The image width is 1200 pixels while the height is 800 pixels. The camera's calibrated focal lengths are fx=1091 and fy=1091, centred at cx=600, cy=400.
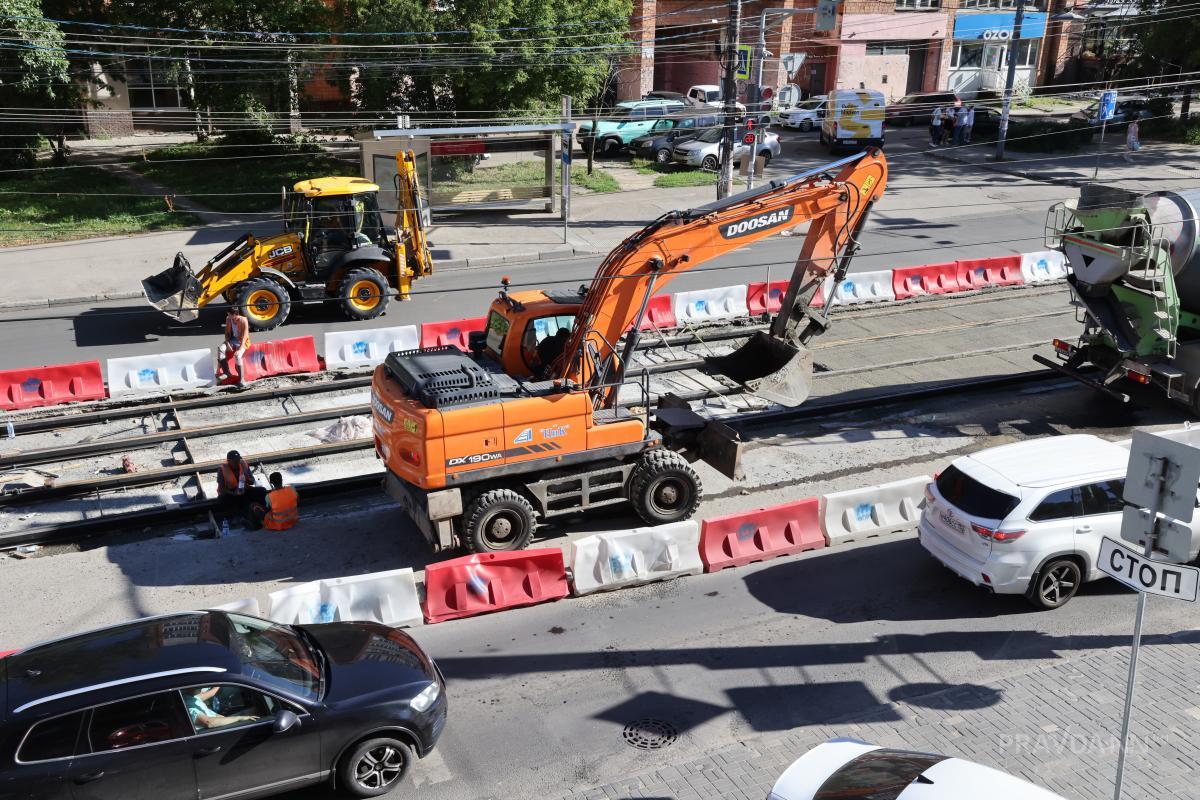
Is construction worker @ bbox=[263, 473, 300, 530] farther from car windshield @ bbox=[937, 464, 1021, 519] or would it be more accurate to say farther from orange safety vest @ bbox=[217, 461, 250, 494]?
car windshield @ bbox=[937, 464, 1021, 519]

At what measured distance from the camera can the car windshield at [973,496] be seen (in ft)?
36.2

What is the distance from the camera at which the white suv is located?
11.0 m

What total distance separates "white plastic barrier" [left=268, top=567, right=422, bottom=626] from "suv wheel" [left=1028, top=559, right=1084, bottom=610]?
20.8ft

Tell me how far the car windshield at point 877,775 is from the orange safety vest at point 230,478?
8.86 metres

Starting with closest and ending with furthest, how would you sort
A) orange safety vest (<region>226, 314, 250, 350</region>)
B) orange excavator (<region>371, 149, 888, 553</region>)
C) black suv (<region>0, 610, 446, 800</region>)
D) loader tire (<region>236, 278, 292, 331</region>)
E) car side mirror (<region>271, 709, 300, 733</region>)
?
1. black suv (<region>0, 610, 446, 800</region>)
2. car side mirror (<region>271, 709, 300, 733</region>)
3. orange excavator (<region>371, 149, 888, 553</region>)
4. orange safety vest (<region>226, 314, 250, 350</region>)
5. loader tire (<region>236, 278, 292, 331</region>)

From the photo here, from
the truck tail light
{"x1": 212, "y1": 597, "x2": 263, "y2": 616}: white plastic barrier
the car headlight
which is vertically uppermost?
the truck tail light

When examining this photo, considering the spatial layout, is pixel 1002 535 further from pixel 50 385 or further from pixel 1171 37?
pixel 1171 37

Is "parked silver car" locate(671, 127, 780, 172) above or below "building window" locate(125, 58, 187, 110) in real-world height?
below

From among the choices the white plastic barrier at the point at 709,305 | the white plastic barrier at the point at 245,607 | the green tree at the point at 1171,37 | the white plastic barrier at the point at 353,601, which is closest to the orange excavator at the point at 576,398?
the white plastic barrier at the point at 353,601

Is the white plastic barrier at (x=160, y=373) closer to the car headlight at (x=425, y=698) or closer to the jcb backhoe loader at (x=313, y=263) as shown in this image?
the jcb backhoe loader at (x=313, y=263)

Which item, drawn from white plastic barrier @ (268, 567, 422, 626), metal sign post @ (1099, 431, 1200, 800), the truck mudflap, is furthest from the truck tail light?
the truck mudflap

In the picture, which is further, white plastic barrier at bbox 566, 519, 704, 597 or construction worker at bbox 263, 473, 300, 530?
construction worker at bbox 263, 473, 300, 530

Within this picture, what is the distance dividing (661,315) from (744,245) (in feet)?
24.8

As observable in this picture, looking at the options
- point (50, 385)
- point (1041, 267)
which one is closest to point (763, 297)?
point (1041, 267)
